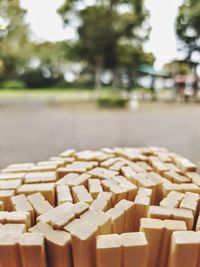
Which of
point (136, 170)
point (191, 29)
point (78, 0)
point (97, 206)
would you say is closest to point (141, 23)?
point (78, 0)

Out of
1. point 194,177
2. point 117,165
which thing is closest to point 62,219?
point 117,165

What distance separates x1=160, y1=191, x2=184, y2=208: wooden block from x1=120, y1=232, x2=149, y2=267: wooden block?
1.26 ft

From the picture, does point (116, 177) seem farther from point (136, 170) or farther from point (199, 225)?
point (199, 225)

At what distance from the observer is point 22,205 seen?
1.53 m

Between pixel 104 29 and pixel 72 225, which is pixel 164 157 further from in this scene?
pixel 104 29

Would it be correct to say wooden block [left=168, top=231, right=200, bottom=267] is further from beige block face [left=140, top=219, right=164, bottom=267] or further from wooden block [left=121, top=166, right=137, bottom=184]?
wooden block [left=121, top=166, right=137, bottom=184]

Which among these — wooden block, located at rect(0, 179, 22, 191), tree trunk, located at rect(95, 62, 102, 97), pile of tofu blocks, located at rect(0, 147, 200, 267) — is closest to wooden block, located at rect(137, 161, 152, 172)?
pile of tofu blocks, located at rect(0, 147, 200, 267)

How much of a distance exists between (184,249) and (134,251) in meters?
0.20

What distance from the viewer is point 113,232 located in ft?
4.50

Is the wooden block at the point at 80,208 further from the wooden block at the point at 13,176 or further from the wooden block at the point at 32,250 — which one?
the wooden block at the point at 13,176

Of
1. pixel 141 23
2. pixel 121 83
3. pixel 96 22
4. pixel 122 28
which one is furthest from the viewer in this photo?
pixel 121 83

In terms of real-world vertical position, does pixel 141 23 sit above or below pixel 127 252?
above

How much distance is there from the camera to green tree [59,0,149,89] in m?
8.22

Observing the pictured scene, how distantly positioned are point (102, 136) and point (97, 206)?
3.27 metres
